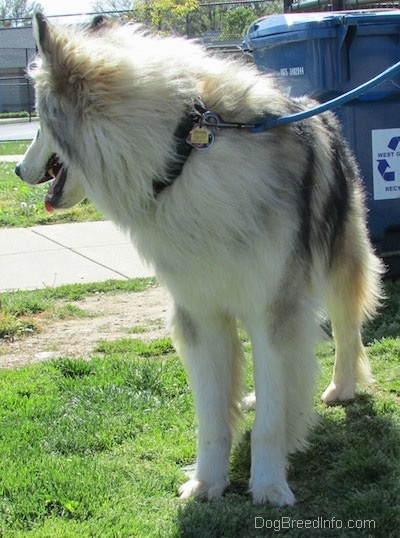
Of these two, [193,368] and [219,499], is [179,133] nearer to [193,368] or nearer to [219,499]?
[193,368]

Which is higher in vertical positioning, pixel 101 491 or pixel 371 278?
pixel 371 278

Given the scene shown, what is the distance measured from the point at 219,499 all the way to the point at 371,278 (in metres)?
1.58

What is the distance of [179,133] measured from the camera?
303cm

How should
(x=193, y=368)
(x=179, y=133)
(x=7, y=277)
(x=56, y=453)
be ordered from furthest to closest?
(x=7, y=277)
(x=56, y=453)
(x=193, y=368)
(x=179, y=133)

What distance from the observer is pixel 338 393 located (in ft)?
14.2

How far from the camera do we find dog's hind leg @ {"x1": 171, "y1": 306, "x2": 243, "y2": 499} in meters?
3.39

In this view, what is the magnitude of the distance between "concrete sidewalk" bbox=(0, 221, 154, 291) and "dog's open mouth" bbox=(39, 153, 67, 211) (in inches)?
137

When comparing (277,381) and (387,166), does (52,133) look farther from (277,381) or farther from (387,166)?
(387,166)

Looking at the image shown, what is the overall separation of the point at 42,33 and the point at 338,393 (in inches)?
101

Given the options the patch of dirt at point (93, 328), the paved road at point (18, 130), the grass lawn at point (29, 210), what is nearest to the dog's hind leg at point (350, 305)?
the patch of dirt at point (93, 328)

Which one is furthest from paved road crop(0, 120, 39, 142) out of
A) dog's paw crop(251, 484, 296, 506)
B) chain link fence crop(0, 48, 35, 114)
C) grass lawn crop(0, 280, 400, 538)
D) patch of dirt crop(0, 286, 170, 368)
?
dog's paw crop(251, 484, 296, 506)

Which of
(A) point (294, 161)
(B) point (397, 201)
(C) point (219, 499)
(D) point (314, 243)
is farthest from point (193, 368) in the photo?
(B) point (397, 201)

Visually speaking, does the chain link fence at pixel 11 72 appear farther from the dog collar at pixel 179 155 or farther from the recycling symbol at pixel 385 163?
the dog collar at pixel 179 155

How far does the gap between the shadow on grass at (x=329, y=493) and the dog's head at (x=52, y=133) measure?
1.45 m
